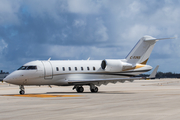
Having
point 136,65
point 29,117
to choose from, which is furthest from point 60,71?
point 29,117

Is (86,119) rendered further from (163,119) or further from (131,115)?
(163,119)

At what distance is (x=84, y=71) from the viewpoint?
112ft

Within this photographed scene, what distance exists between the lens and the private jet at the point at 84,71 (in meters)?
31.2

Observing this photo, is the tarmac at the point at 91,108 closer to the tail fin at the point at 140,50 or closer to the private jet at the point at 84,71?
the private jet at the point at 84,71

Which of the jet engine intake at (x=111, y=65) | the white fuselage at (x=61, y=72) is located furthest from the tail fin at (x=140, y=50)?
the jet engine intake at (x=111, y=65)

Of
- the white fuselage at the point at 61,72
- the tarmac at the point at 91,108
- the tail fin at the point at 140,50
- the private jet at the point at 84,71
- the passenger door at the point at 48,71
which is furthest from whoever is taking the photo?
the tail fin at the point at 140,50

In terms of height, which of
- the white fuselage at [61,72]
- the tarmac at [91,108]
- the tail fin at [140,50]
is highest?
the tail fin at [140,50]

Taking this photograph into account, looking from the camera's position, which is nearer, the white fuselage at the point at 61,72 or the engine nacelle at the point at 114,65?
the white fuselage at the point at 61,72

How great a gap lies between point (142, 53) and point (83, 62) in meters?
8.27

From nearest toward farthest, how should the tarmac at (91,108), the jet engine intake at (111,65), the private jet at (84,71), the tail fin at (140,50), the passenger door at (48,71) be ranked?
the tarmac at (91,108)
the private jet at (84,71)
the passenger door at (48,71)
the jet engine intake at (111,65)
the tail fin at (140,50)

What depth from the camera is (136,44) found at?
37531 millimetres

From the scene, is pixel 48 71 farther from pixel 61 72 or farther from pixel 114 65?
pixel 114 65

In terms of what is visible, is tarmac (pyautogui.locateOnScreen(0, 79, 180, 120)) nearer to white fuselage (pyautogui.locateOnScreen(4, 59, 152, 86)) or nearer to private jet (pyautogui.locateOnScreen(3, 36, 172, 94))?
white fuselage (pyautogui.locateOnScreen(4, 59, 152, 86))

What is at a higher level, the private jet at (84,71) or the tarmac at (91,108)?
the private jet at (84,71)
